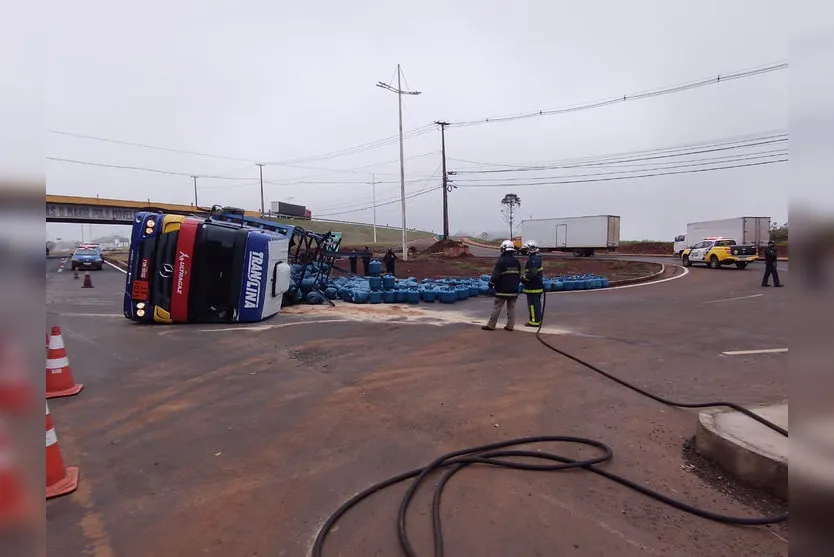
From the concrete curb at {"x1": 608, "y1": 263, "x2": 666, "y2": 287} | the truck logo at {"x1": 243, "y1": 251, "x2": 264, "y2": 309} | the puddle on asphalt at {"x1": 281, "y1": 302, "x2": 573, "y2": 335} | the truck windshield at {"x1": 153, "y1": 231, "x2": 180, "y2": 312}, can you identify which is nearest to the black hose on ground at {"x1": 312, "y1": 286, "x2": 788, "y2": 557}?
the puddle on asphalt at {"x1": 281, "y1": 302, "x2": 573, "y2": 335}

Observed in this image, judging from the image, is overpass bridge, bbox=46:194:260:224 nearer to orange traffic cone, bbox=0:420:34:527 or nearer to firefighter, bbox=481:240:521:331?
firefighter, bbox=481:240:521:331

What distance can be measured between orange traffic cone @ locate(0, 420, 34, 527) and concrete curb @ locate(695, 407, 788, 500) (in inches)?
156

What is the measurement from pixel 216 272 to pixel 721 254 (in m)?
28.1

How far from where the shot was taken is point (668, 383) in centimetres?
602

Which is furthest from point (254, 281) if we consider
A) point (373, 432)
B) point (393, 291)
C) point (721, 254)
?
point (721, 254)

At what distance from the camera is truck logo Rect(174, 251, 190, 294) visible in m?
10.3

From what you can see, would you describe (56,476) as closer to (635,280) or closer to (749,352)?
(749,352)

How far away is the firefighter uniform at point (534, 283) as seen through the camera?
10.0m

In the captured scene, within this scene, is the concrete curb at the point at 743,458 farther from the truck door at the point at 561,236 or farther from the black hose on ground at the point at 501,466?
the truck door at the point at 561,236

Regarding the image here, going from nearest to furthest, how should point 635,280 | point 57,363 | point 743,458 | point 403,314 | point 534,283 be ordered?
point 743,458
point 57,363
point 534,283
point 403,314
point 635,280

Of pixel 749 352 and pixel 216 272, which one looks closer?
pixel 749 352

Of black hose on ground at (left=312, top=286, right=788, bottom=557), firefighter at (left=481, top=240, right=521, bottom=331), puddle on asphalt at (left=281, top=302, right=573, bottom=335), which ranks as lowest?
black hose on ground at (left=312, top=286, right=788, bottom=557)

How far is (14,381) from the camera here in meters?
1.28

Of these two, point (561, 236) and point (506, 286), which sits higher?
point (561, 236)
